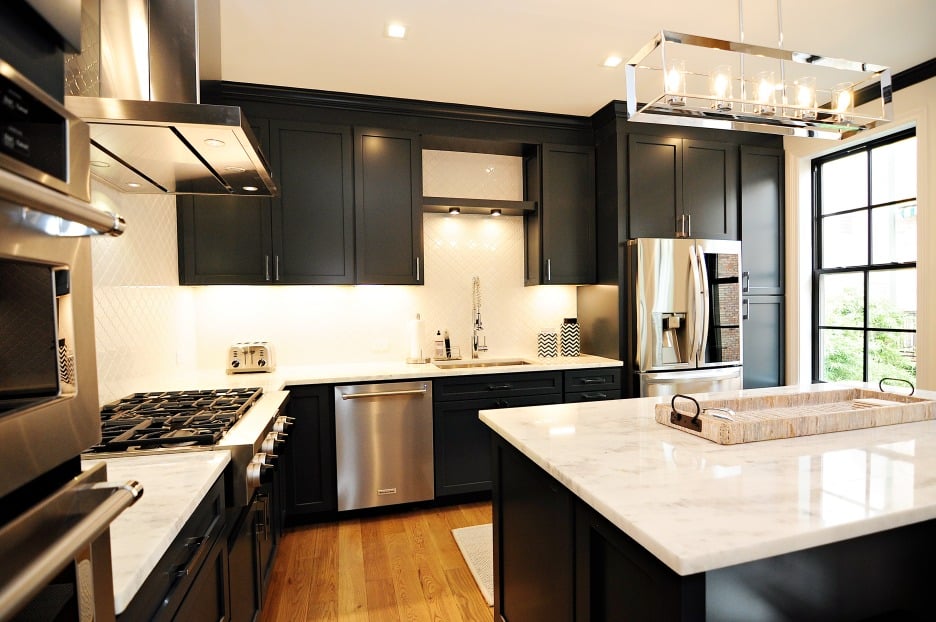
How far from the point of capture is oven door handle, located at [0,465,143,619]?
414 millimetres

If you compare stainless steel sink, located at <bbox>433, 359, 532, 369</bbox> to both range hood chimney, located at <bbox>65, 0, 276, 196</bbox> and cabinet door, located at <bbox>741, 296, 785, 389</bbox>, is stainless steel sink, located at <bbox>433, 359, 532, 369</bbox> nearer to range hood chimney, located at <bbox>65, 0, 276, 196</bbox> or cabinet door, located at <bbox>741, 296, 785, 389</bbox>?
cabinet door, located at <bbox>741, 296, 785, 389</bbox>

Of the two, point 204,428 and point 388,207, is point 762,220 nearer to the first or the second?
point 388,207

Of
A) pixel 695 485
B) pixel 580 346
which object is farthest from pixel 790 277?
pixel 695 485

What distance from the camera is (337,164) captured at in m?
3.28

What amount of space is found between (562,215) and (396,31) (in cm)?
179

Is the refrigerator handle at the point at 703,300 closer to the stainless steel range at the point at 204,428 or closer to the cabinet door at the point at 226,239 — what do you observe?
the stainless steel range at the point at 204,428

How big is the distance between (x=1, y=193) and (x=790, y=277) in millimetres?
4637

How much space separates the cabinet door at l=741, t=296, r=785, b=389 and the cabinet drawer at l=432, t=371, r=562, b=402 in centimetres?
167

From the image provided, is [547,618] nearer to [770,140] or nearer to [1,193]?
[1,193]

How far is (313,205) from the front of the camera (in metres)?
3.25

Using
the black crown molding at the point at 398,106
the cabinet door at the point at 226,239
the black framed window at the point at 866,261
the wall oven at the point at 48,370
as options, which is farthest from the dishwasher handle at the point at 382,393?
the black framed window at the point at 866,261

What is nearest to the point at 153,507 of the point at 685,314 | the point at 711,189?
the point at 685,314

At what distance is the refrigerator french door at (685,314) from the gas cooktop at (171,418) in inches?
99.6

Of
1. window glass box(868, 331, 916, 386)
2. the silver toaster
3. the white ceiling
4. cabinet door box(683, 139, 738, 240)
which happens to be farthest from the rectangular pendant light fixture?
the silver toaster
